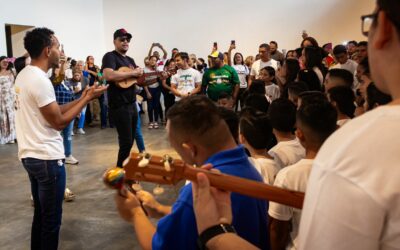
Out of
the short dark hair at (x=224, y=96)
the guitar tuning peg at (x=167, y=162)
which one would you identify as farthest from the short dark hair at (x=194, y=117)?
the short dark hair at (x=224, y=96)

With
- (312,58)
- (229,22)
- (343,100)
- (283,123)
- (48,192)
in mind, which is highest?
(229,22)

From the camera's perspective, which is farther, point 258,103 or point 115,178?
point 258,103

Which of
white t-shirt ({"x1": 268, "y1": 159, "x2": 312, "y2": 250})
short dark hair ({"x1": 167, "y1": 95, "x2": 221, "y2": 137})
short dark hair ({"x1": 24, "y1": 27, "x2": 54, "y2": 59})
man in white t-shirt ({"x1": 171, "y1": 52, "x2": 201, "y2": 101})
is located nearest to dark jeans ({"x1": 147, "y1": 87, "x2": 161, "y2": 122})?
man in white t-shirt ({"x1": 171, "y1": 52, "x2": 201, "y2": 101})

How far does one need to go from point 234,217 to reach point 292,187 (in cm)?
50

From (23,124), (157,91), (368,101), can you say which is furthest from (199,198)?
(157,91)

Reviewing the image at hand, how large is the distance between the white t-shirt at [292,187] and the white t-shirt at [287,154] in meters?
0.64

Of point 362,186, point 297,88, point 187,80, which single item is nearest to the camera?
point 362,186

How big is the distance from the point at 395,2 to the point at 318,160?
0.28 m

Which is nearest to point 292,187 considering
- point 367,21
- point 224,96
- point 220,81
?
point 367,21

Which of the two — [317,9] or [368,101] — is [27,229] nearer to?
[368,101]

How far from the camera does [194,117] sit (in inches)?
49.9

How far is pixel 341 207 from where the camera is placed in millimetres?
634

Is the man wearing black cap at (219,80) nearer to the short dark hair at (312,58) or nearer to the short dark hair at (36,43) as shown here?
the short dark hair at (312,58)

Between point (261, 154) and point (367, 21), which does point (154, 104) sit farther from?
point (367, 21)
